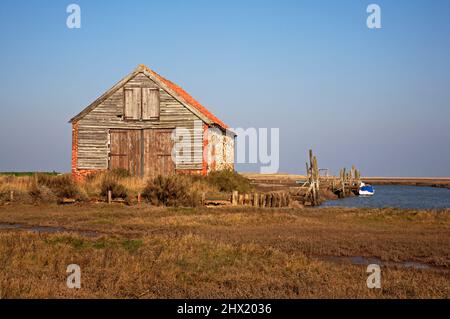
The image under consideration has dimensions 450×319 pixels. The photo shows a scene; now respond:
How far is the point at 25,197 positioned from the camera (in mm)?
27828

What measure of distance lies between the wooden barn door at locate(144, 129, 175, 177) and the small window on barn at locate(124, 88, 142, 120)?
1369 mm

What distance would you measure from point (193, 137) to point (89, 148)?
735cm

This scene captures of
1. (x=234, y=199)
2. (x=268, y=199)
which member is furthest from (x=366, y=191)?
(x=234, y=199)

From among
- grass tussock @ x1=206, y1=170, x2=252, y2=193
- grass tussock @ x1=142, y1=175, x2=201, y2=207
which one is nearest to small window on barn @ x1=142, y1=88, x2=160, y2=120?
grass tussock @ x1=206, y1=170, x2=252, y2=193

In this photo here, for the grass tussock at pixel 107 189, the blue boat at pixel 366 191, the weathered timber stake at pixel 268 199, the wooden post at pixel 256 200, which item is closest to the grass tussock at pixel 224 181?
the grass tussock at pixel 107 189

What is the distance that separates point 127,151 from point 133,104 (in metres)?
3.20

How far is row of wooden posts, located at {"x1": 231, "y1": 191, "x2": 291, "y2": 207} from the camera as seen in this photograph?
1099 inches

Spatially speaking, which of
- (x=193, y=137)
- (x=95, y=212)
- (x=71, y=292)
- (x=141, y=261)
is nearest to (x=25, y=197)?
(x=95, y=212)

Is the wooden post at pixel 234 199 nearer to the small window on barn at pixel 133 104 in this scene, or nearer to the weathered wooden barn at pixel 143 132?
the weathered wooden barn at pixel 143 132

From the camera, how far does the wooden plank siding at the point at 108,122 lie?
33.8 meters

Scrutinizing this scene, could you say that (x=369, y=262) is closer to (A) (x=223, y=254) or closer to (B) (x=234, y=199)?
(A) (x=223, y=254)

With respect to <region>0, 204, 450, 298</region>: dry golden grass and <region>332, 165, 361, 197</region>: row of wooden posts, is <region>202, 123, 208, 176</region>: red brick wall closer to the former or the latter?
<region>0, 204, 450, 298</region>: dry golden grass

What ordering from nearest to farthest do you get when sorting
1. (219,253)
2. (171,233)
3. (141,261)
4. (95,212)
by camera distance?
(141,261), (219,253), (171,233), (95,212)
